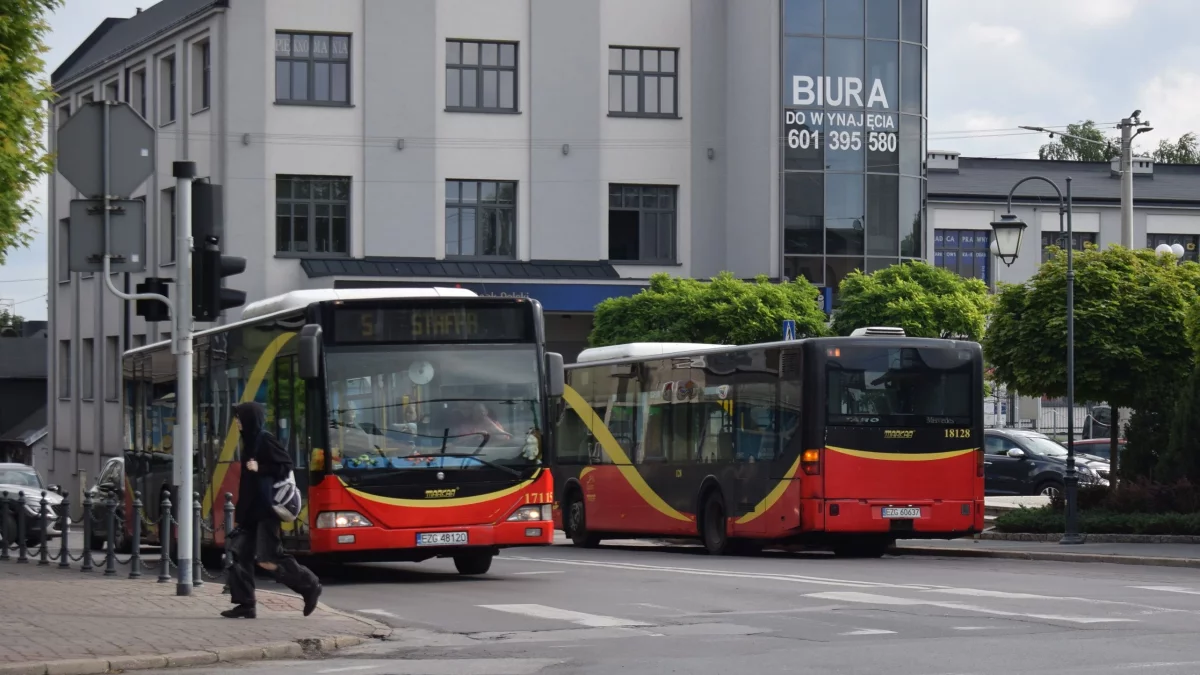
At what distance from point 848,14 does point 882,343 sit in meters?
27.4

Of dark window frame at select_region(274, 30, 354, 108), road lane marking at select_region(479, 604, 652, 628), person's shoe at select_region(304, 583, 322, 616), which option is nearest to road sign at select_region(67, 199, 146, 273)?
person's shoe at select_region(304, 583, 322, 616)

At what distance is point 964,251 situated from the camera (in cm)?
7781

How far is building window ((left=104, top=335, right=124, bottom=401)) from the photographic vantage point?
57844 millimetres

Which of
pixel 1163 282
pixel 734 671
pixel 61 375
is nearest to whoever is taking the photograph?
pixel 734 671

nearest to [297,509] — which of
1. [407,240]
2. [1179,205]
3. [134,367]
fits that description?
[134,367]

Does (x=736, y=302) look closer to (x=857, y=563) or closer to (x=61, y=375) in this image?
(x=857, y=563)

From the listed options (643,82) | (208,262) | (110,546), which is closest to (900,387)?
(110,546)

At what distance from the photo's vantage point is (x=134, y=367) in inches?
1044

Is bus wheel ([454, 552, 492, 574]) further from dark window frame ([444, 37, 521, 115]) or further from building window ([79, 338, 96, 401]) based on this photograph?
building window ([79, 338, 96, 401])

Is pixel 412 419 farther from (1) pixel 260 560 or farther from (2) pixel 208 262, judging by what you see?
(1) pixel 260 560

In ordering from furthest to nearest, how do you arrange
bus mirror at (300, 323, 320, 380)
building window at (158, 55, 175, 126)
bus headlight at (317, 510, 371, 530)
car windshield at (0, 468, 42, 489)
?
building window at (158, 55, 175, 126) < car windshield at (0, 468, 42, 489) < bus headlight at (317, 510, 371, 530) < bus mirror at (300, 323, 320, 380)

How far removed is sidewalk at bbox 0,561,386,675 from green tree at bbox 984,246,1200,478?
1580 cm

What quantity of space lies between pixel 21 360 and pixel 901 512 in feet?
225

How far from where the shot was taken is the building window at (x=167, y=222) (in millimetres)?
52219
